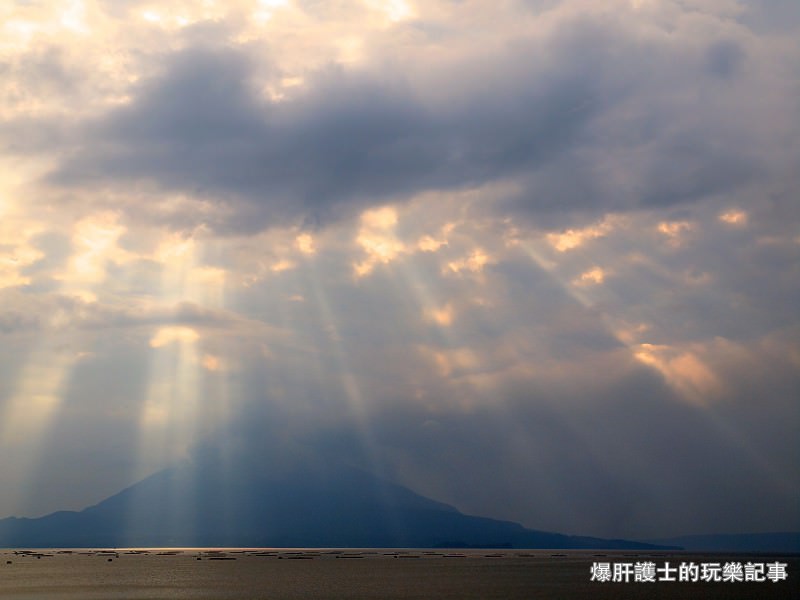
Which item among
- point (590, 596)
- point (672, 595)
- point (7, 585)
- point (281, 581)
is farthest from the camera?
point (281, 581)

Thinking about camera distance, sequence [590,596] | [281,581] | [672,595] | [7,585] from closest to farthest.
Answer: [590,596]
[672,595]
[7,585]
[281,581]

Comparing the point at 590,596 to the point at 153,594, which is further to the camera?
the point at 153,594

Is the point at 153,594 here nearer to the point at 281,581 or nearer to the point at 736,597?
the point at 281,581

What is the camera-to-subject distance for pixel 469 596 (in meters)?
138

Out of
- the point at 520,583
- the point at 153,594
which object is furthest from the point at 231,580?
the point at 520,583

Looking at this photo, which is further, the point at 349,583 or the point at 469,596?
the point at 349,583

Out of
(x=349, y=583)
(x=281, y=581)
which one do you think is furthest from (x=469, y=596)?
(x=281, y=581)

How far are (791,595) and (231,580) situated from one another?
125 metres

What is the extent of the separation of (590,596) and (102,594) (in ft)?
293

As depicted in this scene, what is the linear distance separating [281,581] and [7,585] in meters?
59.7

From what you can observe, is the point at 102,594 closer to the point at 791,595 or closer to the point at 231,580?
the point at 231,580

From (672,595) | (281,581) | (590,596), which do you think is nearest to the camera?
(590,596)

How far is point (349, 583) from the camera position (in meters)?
180

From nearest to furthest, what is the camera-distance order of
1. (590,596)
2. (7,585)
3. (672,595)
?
(590,596)
(672,595)
(7,585)
